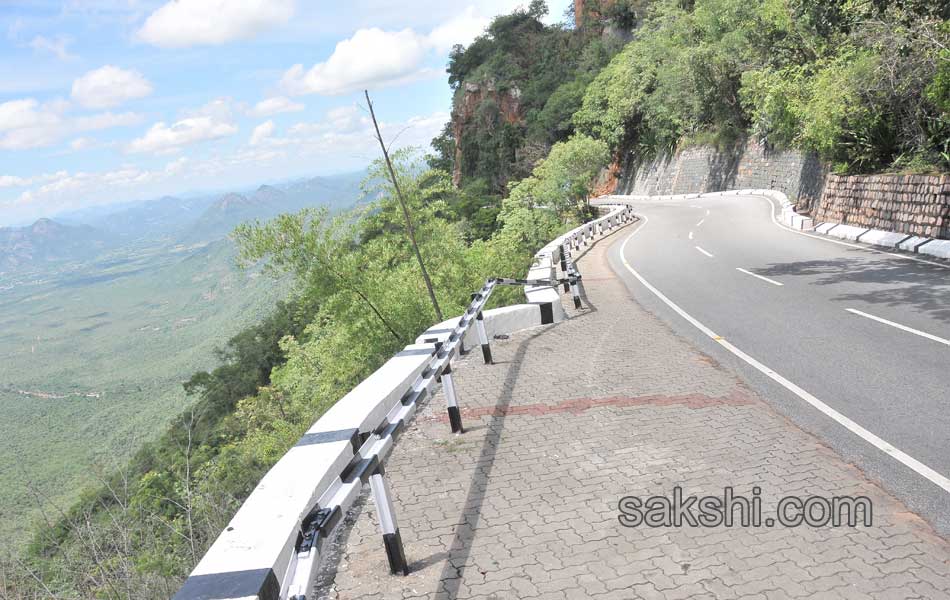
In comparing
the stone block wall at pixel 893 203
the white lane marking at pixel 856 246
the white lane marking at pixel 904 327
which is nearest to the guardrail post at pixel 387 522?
the white lane marking at pixel 904 327

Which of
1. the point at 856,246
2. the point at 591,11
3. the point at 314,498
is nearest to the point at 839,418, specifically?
the point at 314,498

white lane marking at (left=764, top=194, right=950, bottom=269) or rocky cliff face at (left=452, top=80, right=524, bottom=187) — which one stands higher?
rocky cliff face at (left=452, top=80, right=524, bottom=187)

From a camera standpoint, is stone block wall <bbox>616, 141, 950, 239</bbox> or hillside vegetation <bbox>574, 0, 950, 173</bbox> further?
stone block wall <bbox>616, 141, 950, 239</bbox>

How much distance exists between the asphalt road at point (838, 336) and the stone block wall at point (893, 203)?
1.26 metres

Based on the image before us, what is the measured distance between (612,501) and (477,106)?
85.2m

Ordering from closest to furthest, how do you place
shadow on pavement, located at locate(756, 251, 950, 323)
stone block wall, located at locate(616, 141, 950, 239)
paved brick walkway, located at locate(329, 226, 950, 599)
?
paved brick walkway, located at locate(329, 226, 950, 599)
shadow on pavement, located at locate(756, 251, 950, 323)
stone block wall, located at locate(616, 141, 950, 239)

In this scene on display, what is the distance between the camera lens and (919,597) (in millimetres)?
3473

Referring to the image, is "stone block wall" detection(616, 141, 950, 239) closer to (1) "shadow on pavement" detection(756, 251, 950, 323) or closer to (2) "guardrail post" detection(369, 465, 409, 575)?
(1) "shadow on pavement" detection(756, 251, 950, 323)

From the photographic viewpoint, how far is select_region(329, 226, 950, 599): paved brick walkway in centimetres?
379

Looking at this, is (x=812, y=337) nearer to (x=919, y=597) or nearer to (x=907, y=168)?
(x=919, y=597)

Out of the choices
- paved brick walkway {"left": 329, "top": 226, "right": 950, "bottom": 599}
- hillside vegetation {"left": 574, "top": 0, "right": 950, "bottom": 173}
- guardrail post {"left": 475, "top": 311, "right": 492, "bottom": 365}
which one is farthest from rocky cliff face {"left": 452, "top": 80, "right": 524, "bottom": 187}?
paved brick walkway {"left": 329, "top": 226, "right": 950, "bottom": 599}

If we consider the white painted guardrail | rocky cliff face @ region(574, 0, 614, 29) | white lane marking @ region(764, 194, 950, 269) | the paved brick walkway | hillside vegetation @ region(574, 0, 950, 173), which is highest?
rocky cliff face @ region(574, 0, 614, 29)

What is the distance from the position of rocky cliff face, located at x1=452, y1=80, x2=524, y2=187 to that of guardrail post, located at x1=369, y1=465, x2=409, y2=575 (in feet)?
250

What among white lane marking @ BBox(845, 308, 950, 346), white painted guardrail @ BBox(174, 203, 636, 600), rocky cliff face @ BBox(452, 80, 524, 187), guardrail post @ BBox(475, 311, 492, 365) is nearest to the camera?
white painted guardrail @ BBox(174, 203, 636, 600)
